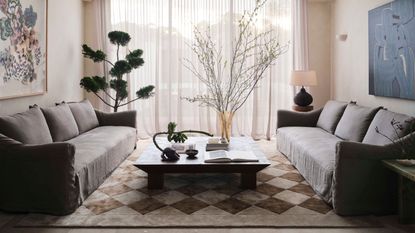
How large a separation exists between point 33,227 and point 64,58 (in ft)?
10.8

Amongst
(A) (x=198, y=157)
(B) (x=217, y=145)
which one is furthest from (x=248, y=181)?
(B) (x=217, y=145)

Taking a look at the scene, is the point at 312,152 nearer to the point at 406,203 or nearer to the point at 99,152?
the point at 406,203

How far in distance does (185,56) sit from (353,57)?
105 inches

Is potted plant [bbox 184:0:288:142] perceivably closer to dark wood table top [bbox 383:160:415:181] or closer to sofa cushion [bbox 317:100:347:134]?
sofa cushion [bbox 317:100:347:134]

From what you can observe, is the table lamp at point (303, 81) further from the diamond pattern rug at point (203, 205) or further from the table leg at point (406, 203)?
the table leg at point (406, 203)

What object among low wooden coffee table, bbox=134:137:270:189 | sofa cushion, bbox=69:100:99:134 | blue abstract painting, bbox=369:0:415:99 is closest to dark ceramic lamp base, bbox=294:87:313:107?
blue abstract painting, bbox=369:0:415:99

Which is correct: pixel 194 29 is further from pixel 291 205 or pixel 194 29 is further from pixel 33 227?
pixel 33 227

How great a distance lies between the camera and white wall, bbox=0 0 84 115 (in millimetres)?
4965

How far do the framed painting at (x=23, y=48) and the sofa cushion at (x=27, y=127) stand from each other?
1.26 ft

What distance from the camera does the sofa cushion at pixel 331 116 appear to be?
4.78m

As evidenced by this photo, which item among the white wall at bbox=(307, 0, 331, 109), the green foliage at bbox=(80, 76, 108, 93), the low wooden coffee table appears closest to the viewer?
the low wooden coffee table

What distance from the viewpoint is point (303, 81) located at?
5.79 m

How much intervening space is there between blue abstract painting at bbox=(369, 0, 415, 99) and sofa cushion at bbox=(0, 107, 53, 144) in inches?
142

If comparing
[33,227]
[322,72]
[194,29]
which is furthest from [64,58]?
[322,72]
